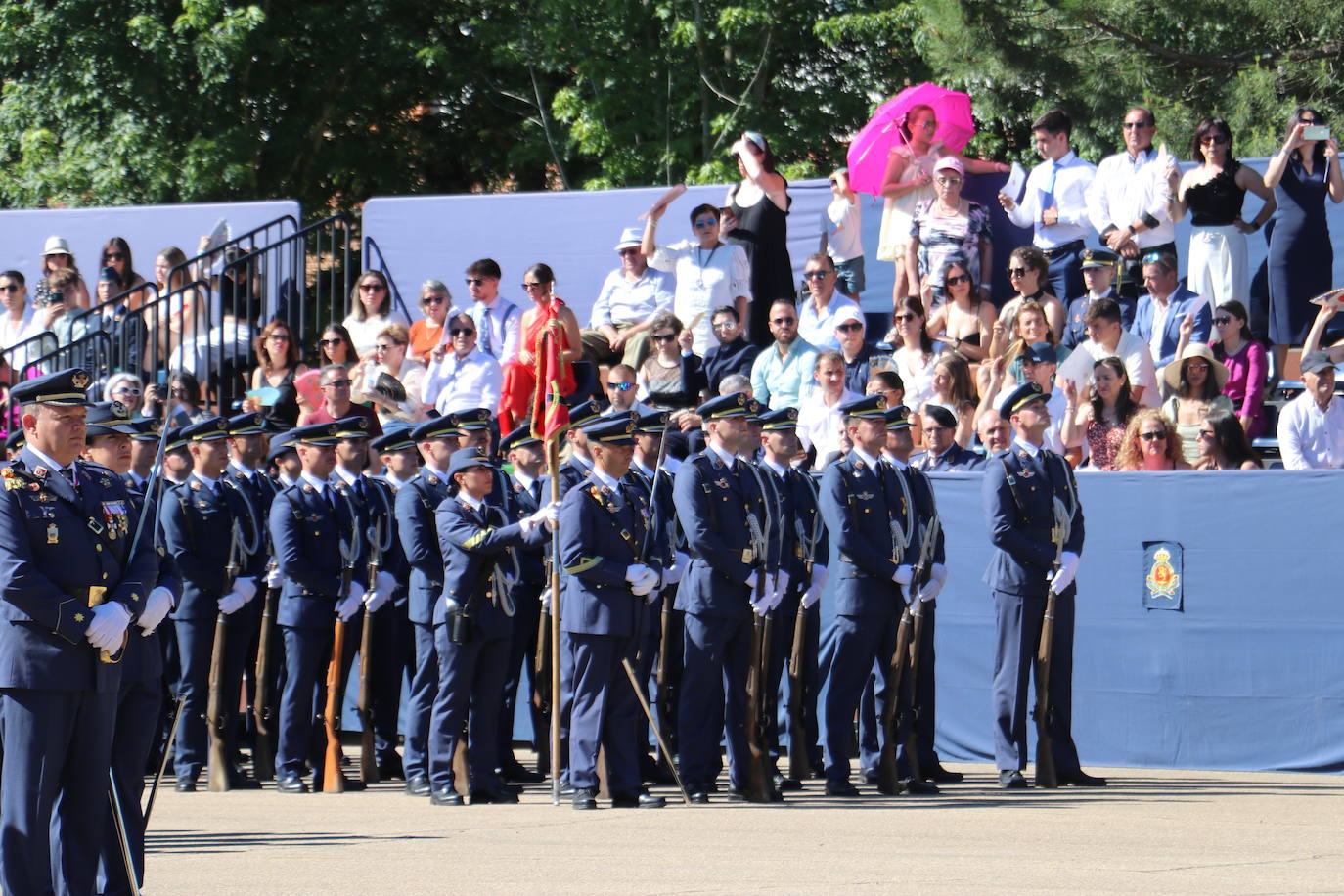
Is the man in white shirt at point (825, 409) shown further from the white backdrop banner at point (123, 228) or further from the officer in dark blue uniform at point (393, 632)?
the white backdrop banner at point (123, 228)

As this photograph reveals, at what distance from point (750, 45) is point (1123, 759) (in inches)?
478

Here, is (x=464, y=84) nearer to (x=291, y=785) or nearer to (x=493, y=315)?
(x=493, y=315)

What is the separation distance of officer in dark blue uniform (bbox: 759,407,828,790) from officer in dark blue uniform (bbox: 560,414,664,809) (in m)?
1.04

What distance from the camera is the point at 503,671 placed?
34.0ft

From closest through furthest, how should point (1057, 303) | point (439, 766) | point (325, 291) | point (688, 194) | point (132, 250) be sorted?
1. point (439, 766)
2. point (1057, 303)
3. point (688, 194)
4. point (132, 250)
5. point (325, 291)

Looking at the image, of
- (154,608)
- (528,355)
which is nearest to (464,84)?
(528,355)

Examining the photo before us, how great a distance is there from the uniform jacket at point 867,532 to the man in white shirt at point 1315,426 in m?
2.74

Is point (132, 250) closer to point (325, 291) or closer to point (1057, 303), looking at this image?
point (325, 291)

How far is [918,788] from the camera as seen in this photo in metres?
10.6

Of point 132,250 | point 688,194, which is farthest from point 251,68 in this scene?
point 688,194

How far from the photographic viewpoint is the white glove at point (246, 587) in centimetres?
1109

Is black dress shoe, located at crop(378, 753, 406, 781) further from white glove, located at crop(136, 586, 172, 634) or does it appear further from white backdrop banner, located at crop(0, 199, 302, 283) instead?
white backdrop banner, located at crop(0, 199, 302, 283)

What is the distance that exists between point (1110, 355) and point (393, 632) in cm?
466

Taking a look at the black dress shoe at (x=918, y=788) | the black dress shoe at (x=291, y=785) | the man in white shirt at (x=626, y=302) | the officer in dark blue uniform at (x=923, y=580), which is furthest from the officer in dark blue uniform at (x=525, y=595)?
the man in white shirt at (x=626, y=302)
